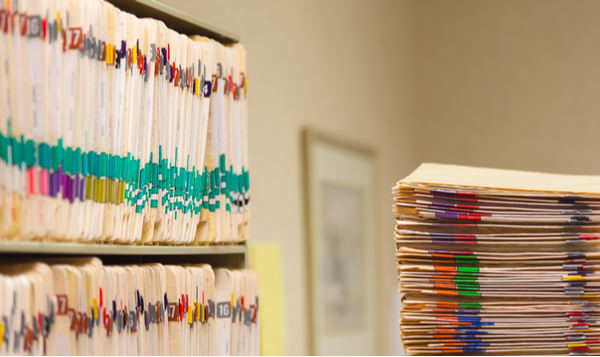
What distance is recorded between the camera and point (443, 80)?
400cm

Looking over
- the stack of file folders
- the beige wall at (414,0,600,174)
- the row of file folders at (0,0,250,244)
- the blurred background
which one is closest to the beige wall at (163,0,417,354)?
the blurred background

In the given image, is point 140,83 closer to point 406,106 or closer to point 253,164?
point 253,164

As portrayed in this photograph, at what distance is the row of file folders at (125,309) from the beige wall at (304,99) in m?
0.85

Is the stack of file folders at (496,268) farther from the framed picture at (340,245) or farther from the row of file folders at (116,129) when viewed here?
Result: the framed picture at (340,245)

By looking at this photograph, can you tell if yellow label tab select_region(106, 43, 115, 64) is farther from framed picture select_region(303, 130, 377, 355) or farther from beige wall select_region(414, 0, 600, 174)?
beige wall select_region(414, 0, 600, 174)

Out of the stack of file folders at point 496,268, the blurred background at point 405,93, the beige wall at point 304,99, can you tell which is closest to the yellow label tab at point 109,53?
the stack of file folders at point 496,268

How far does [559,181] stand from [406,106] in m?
3.10

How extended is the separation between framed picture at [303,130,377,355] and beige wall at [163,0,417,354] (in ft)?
0.16

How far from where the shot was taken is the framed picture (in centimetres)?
274

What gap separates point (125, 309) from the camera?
4.00 ft

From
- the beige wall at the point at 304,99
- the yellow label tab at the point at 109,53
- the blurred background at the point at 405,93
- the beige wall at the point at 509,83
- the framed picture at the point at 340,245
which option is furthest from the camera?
the beige wall at the point at 509,83

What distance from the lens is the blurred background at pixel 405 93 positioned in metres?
2.59

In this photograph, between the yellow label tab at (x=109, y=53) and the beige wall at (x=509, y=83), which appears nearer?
the yellow label tab at (x=109, y=53)

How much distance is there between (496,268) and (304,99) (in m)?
2.03
